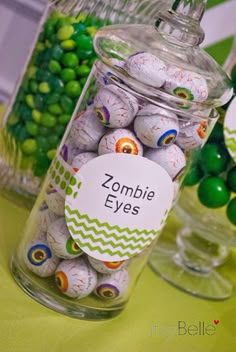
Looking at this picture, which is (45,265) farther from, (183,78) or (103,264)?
(183,78)

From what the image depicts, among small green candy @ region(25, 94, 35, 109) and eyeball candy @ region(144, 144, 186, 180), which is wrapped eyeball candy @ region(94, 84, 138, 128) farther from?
small green candy @ region(25, 94, 35, 109)

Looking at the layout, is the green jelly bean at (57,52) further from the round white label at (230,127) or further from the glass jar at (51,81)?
the round white label at (230,127)

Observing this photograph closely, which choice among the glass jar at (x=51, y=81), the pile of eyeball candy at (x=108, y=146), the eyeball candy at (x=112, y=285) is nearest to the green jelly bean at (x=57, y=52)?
the glass jar at (x=51, y=81)

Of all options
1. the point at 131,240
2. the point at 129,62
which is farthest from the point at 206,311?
the point at 129,62

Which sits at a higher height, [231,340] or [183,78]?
[183,78]

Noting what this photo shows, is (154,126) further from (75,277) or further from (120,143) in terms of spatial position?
(75,277)

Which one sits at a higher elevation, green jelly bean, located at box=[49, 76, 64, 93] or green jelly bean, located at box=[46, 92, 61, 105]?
green jelly bean, located at box=[49, 76, 64, 93]

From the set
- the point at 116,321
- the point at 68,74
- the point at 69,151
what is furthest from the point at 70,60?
the point at 116,321

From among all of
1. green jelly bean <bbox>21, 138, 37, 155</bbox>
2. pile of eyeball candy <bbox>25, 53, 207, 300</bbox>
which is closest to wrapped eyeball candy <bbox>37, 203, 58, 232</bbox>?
pile of eyeball candy <bbox>25, 53, 207, 300</bbox>
